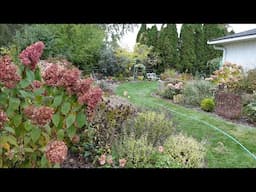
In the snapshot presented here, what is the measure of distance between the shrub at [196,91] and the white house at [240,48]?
4.25ft

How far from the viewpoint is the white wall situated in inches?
286

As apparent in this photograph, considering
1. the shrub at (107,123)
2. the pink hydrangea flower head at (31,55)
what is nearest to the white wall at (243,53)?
the shrub at (107,123)

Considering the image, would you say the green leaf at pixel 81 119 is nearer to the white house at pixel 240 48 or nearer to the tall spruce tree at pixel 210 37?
the white house at pixel 240 48

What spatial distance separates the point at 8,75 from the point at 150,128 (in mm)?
1911

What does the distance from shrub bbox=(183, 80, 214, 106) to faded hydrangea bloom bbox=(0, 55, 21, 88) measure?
4.61m

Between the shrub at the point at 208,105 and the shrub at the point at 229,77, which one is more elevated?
the shrub at the point at 229,77

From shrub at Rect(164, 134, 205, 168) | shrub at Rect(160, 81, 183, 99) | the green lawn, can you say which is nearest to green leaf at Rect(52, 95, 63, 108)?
shrub at Rect(164, 134, 205, 168)

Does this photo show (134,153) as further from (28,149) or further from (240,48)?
(240,48)

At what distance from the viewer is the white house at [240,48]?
7.23 metres

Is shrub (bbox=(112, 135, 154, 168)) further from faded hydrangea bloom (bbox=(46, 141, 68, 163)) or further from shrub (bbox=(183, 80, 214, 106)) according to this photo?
shrub (bbox=(183, 80, 214, 106))
